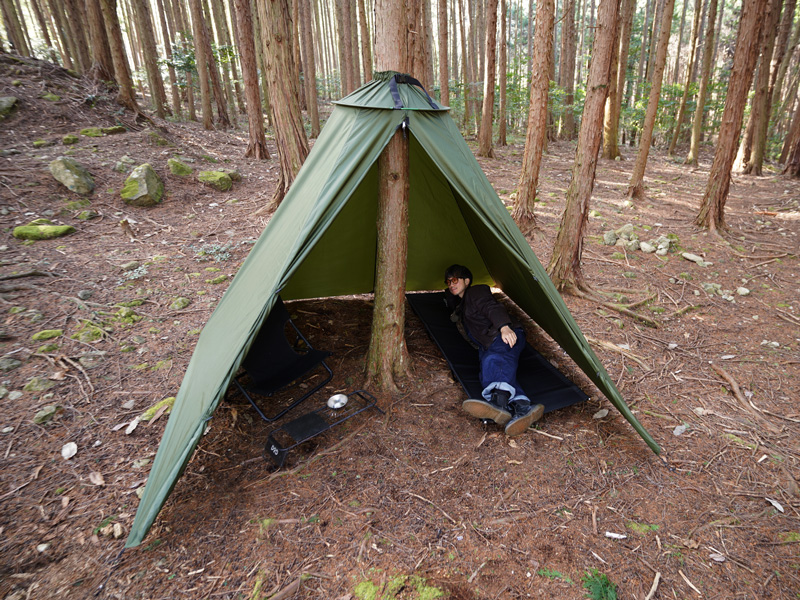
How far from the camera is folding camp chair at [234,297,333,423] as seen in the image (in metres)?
2.99

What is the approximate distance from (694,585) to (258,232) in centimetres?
542

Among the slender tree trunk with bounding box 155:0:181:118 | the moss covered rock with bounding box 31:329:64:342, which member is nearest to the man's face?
the moss covered rock with bounding box 31:329:64:342

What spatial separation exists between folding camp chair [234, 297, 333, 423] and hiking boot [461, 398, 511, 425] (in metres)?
1.10

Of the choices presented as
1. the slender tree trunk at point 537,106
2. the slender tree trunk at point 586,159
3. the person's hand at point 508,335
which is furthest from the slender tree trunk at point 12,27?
the person's hand at point 508,335

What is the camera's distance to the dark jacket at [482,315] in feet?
10.9

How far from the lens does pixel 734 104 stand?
5.46 metres

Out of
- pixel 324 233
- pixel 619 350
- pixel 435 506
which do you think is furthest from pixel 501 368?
pixel 324 233

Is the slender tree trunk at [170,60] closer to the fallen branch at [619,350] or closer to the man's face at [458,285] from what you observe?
the man's face at [458,285]

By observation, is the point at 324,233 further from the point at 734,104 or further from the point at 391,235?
the point at 734,104

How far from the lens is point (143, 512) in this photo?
196 centimetres

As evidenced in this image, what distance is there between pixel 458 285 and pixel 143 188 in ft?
16.5

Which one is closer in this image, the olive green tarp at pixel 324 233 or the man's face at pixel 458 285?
the olive green tarp at pixel 324 233

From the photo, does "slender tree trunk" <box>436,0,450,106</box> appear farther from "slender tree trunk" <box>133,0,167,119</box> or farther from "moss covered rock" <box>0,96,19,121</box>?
"moss covered rock" <box>0,96,19,121</box>

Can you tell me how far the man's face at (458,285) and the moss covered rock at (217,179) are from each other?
4.95 meters
